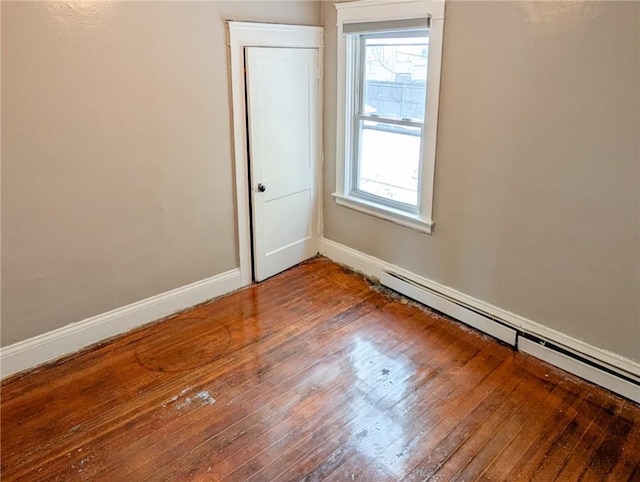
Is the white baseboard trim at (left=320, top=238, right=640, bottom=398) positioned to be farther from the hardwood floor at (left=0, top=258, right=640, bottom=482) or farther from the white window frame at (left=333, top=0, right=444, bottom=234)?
the white window frame at (left=333, top=0, right=444, bottom=234)

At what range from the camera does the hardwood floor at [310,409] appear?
7.41 feet

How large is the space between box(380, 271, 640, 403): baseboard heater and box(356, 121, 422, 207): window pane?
0.67m

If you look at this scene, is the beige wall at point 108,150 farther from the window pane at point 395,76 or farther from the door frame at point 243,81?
the window pane at point 395,76

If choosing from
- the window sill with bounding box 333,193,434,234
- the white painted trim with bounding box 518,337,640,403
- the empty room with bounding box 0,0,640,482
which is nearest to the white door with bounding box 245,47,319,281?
the empty room with bounding box 0,0,640,482

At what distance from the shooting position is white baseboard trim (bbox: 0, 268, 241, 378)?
2875 mm

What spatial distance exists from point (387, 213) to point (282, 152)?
3.20 ft

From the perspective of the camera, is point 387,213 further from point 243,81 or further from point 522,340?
point 243,81

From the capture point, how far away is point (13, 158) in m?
2.61

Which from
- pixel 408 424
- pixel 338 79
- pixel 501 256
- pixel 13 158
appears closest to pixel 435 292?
pixel 501 256

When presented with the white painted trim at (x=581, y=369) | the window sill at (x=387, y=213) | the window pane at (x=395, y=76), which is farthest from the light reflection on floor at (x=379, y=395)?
the window pane at (x=395, y=76)

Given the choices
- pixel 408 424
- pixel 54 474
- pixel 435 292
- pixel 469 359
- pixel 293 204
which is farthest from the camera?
pixel 293 204

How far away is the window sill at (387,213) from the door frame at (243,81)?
644 millimetres

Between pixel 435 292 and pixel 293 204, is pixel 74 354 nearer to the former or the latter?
pixel 293 204

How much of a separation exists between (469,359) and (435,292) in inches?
26.1
